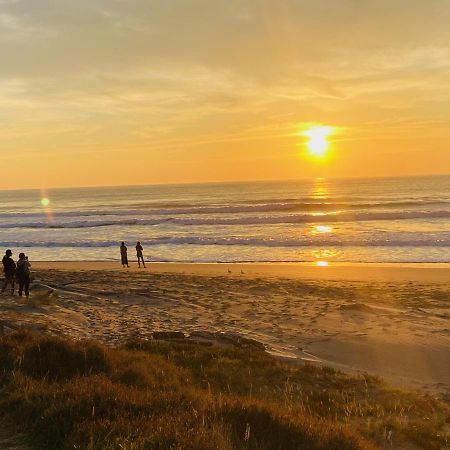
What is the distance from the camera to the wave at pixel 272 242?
33812mm

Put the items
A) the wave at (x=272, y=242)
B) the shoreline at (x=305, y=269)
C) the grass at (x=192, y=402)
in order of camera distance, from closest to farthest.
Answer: the grass at (x=192, y=402) → the shoreline at (x=305, y=269) → the wave at (x=272, y=242)

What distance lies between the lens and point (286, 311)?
48.3 feet

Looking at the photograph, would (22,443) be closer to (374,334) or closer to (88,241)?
(374,334)

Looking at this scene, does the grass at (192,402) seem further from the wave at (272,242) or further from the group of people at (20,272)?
the wave at (272,242)

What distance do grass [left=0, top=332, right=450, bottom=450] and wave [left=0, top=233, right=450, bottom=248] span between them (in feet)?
86.7

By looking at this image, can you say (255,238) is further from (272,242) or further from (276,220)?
(276,220)

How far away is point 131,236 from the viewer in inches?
1773

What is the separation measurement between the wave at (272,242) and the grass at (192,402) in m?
26.4

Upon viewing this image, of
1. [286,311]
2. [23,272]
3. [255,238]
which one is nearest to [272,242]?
[255,238]

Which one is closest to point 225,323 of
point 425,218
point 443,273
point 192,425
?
point 192,425

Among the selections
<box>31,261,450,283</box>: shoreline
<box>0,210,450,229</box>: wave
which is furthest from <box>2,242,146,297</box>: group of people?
<box>0,210,450,229</box>: wave

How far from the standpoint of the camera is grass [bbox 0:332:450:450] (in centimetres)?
496

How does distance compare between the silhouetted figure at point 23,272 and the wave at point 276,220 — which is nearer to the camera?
the silhouetted figure at point 23,272

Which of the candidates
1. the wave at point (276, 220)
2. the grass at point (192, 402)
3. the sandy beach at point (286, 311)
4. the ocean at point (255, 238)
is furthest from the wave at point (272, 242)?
the grass at point (192, 402)
